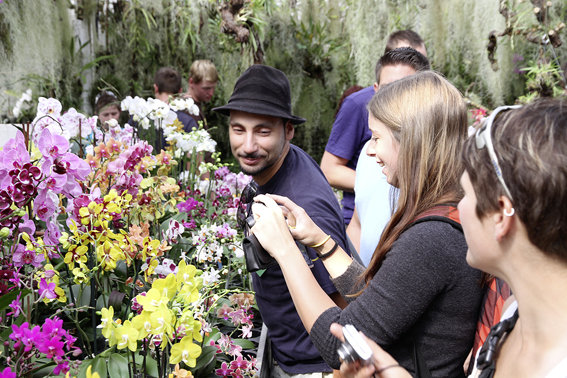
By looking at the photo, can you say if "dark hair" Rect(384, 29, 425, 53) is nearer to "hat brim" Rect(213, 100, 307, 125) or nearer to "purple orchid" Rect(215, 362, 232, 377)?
"hat brim" Rect(213, 100, 307, 125)

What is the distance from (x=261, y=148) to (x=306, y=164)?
0.17 m

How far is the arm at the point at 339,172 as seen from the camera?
234cm

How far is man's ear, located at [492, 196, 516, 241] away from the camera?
26.8 inches

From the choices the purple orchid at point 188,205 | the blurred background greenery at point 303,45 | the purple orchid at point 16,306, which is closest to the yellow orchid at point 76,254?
the purple orchid at point 16,306

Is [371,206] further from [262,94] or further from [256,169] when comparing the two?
[262,94]

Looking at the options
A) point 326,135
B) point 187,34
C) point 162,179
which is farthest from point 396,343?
point 326,135

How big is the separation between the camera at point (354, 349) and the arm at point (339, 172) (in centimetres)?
158

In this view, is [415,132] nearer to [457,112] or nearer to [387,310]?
[457,112]

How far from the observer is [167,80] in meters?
3.30

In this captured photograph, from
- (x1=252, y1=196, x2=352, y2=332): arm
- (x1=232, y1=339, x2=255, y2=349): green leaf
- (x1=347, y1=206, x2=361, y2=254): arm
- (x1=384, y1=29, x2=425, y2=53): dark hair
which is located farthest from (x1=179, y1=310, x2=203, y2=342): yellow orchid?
(x1=384, y1=29, x2=425, y2=53): dark hair

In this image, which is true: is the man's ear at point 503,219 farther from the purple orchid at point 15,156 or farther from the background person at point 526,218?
the purple orchid at point 15,156

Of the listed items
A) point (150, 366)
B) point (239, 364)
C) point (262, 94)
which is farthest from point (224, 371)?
point (262, 94)

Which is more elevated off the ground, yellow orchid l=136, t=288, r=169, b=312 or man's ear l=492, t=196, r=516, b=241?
man's ear l=492, t=196, r=516, b=241

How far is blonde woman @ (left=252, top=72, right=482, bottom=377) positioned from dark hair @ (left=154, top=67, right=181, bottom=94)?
7.88 feet
